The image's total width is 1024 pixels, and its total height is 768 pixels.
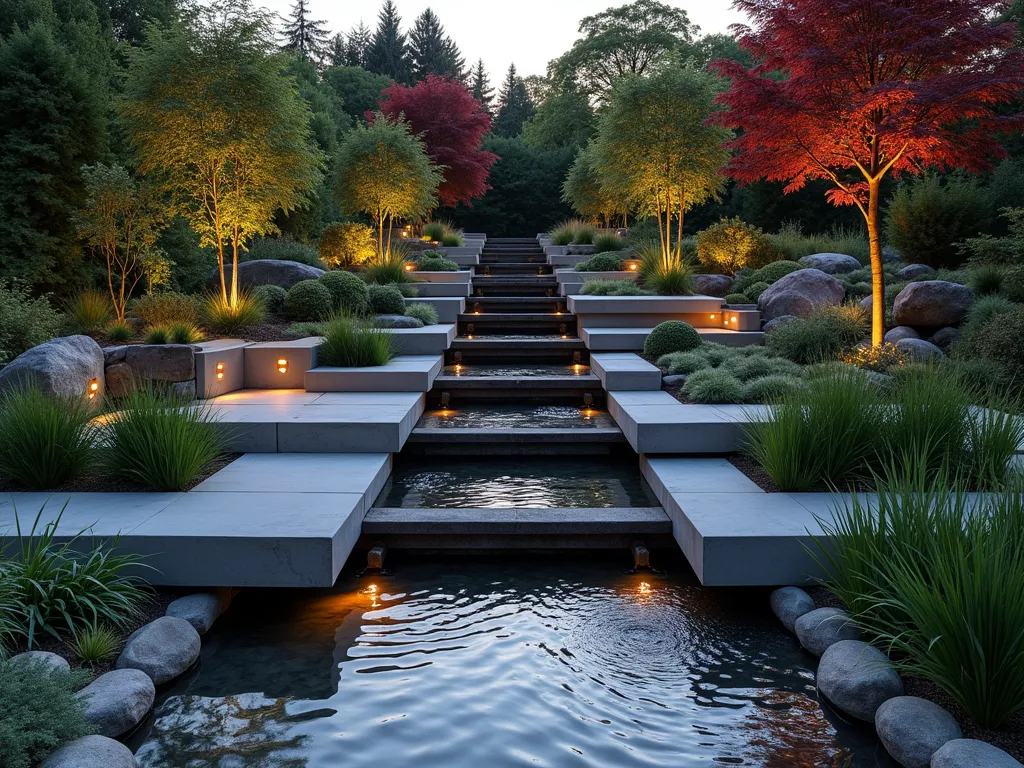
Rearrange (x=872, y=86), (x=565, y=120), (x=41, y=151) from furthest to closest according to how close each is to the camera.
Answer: (x=565, y=120)
(x=41, y=151)
(x=872, y=86)

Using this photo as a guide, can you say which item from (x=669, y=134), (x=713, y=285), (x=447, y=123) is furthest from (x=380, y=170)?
(x=447, y=123)

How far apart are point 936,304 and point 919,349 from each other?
1.20 metres

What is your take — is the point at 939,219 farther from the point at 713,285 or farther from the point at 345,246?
the point at 345,246

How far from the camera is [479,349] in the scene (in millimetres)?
10891

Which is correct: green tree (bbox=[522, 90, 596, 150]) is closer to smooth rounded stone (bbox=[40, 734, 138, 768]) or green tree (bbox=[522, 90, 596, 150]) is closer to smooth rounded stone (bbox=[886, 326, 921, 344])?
smooth rounded stone (bbox=[886, 326, 921, 344])

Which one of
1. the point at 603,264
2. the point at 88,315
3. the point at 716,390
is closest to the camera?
the point at 716,390

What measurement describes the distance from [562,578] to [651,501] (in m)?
1.29

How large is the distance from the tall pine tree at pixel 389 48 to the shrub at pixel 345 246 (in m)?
34.0

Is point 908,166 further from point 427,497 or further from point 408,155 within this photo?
point 408,155

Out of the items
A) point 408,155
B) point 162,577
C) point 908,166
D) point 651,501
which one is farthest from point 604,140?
point 162,577

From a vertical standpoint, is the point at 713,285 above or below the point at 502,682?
above

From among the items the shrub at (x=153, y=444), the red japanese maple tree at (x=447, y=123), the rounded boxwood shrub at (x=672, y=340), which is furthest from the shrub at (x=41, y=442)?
the red japanese maple tree at (x=447, y=123)

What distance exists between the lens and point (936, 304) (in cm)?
980

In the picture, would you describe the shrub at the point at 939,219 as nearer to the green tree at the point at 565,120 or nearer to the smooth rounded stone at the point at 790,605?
the smooth rounded stone at the point at 790,605
